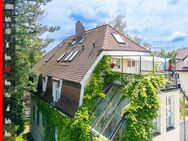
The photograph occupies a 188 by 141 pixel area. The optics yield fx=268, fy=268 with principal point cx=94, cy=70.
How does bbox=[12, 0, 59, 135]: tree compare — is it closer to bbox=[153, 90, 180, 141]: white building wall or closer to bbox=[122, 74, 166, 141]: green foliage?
bbox=[122, 74, 166, 141]: green foliage

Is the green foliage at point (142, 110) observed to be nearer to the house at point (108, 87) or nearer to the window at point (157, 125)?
the house at point (108, 87)

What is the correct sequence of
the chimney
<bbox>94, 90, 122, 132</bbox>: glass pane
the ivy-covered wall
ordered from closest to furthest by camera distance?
the ivy-covered wall
<bbox>94, 90, 122, 132</bbox>: glass pane
the chimney

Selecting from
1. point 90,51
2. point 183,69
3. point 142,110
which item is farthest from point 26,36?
point 183,69

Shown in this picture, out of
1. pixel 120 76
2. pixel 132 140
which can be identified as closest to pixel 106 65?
pixel 120 76

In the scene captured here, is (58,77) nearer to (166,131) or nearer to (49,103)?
(49,103)

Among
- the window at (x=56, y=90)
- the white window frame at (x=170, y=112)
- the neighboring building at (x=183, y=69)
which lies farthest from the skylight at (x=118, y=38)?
the neighboring building at (x=183, y=69)

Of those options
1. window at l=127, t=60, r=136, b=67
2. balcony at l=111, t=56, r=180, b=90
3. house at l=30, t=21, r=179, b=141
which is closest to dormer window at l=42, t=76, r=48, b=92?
house at l=30, t=21, r=179, b=141

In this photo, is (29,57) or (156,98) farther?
(29,57)

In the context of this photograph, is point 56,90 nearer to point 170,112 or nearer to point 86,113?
point 86,113
